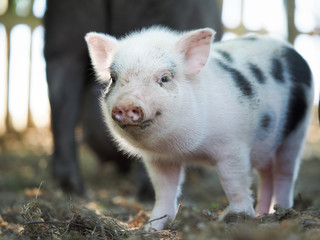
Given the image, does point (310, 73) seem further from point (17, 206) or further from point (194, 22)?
point (17, 206)

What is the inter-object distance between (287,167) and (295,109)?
50 cm

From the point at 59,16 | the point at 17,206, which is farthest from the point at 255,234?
the point at 59,16

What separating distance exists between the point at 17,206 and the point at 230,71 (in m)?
2.16

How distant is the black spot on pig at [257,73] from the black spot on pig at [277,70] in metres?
0.12

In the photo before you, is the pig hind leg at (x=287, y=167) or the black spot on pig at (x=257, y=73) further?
the pig hind leg at (x=287, y=167)

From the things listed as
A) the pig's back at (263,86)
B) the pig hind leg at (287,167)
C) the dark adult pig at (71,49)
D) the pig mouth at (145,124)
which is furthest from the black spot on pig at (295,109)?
the dark adult pig at (71,49)

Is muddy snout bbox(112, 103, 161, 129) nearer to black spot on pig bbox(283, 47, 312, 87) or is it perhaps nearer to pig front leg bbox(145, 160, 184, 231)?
pig front leg bbox(145, 160, 184, 231)

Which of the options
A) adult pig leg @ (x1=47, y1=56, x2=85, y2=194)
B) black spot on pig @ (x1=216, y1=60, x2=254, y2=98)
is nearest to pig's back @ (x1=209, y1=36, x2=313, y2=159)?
black spot on pig @ (x1=216, y1=60, x2=254, y2=98)

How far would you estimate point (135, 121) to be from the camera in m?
2.86

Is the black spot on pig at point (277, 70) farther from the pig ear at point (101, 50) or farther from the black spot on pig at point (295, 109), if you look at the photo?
the pig ear at point (101, 50)

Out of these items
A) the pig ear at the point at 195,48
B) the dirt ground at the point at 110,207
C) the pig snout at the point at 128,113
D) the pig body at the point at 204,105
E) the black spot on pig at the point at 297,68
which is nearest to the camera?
the dirt ground at the point at 110,207

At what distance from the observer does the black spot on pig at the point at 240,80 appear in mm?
3613

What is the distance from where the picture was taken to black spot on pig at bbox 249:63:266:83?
12.5ft

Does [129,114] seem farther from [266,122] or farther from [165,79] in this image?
[266,122]
